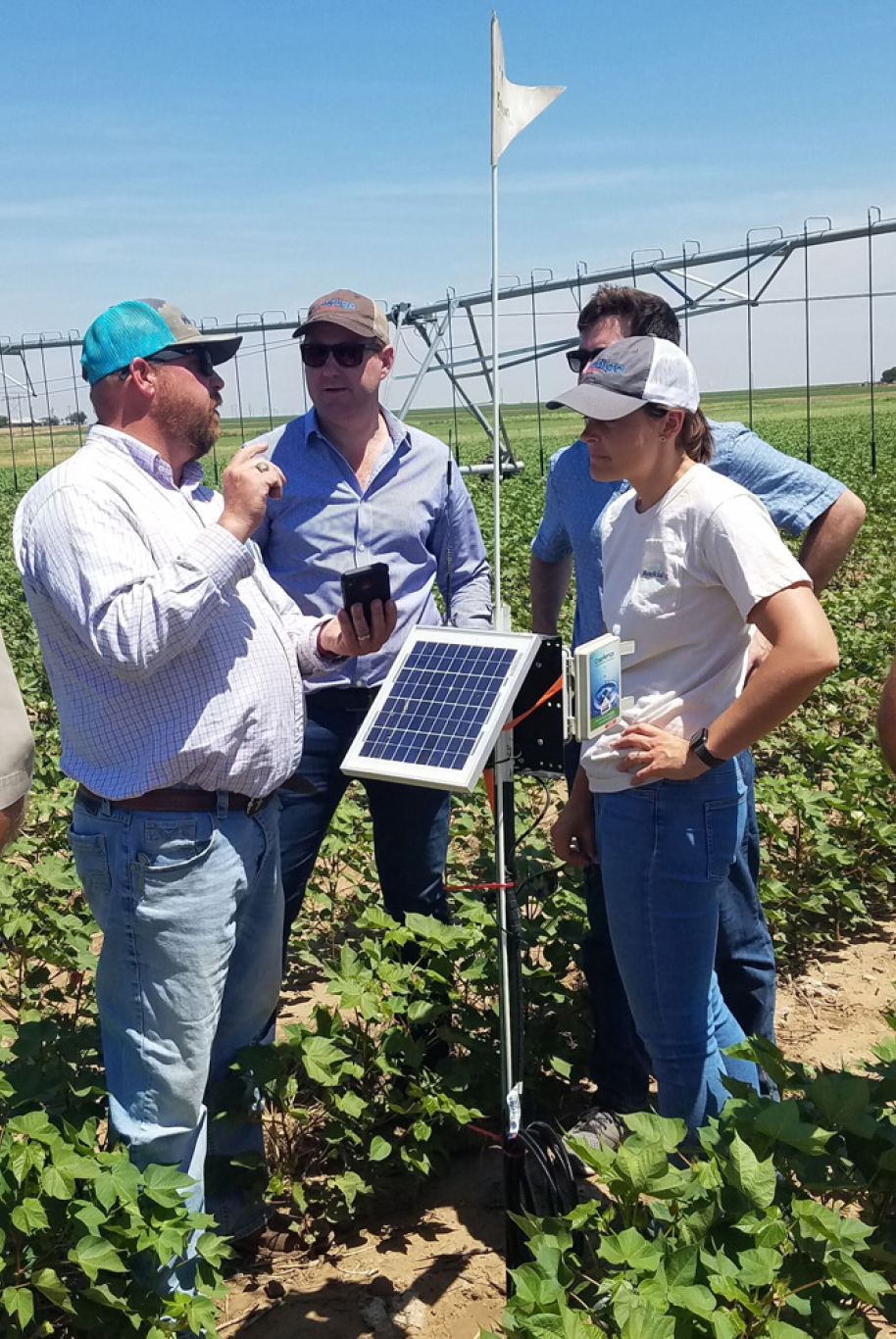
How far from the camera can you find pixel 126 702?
2.38m

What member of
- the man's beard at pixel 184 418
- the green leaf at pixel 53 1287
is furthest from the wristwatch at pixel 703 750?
the green leaf at pixel 53 1287

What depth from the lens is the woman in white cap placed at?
2.38 meters

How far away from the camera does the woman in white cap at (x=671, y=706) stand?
2381mm

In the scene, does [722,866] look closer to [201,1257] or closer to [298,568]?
[201,1257]

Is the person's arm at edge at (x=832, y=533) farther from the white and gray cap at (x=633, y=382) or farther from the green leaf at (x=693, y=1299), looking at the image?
the green leaf at (x=693, y=1299)

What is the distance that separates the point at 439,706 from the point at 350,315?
5.21ft

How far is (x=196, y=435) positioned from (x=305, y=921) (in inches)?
98.6

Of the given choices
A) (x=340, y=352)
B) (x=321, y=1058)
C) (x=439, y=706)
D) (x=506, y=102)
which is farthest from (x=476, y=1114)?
(x=506, y=102)

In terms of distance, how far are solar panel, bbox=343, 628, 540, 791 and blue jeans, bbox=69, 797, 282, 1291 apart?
39 centimetres

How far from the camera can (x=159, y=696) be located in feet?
7.81

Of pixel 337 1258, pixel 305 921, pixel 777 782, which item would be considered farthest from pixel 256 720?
pixel 777 782

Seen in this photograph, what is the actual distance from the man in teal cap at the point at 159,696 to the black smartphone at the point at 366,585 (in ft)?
0.88

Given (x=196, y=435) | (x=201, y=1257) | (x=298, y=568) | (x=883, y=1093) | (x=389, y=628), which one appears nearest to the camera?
(x=883, y=1093)

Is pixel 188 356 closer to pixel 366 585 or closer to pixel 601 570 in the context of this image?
pixel 366 585
